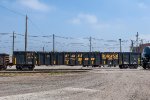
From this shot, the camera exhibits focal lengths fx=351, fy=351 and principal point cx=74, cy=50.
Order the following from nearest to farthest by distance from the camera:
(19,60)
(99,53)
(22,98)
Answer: (22,98) < (19,60) < (99,53)

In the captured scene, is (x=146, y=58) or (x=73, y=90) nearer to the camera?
(x=73, y=90)

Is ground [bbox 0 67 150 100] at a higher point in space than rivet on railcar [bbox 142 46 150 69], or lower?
lower

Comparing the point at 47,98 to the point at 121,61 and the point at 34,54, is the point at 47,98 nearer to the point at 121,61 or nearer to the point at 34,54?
the point at 34,54

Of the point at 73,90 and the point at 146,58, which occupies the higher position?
the point at 146,58

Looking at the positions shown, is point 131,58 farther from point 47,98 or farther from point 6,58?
point 47,98

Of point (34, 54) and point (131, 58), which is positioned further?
point (131, 58)

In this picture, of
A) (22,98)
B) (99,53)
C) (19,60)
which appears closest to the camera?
(22,98)

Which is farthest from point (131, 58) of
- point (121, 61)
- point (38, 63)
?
point (38, 63)

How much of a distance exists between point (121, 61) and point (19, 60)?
1821 cm

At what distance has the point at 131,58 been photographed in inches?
2463

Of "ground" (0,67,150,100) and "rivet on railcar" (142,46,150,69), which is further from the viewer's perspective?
"rivet on railcar" (142,46,150,69)

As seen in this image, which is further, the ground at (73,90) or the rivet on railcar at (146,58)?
the rivet on railcar at (146,58)

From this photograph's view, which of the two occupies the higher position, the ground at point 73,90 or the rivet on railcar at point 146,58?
the rivet on railcar at point 146,58

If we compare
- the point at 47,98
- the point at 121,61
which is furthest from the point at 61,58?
the point at 47,98
